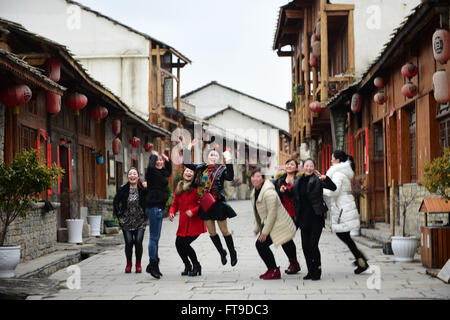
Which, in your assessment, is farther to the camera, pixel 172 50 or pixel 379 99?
pixel 172 50

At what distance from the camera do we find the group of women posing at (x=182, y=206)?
942cm

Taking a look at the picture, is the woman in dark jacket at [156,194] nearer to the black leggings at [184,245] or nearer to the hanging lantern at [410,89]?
the black leggings at [184,245]

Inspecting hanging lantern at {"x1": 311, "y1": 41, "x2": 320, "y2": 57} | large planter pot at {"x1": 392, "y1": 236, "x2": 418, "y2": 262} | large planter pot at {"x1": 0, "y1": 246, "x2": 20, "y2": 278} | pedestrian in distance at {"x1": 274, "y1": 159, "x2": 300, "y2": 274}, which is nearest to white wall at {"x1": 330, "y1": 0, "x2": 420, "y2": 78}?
hanging lantern at {"x1": 311, "y1": 41, "x2": 320, "y2": 57}

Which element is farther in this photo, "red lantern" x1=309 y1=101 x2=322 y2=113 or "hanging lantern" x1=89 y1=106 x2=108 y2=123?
"red lantern" x1=309 y1=101 x2=322 y2=113

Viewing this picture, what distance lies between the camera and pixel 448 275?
8188mm

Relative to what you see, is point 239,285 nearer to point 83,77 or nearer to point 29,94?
point 29,94

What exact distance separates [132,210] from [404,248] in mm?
4440

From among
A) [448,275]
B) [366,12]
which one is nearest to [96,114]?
[366,12]

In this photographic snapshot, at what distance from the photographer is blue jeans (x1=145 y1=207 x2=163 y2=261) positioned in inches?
368

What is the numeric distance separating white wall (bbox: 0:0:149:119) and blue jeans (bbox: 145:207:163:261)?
1960 centimetres

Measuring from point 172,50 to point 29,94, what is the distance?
19.4 meters

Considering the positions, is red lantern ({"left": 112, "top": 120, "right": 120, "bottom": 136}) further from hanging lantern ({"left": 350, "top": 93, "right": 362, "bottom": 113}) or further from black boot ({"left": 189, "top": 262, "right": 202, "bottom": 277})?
black boot ({"left": 189, "top": 262, "right": 202, "bottom": 277})

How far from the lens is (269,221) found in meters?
8.79

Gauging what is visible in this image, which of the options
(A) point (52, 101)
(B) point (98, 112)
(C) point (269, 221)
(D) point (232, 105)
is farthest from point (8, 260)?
(D) point (232, 105)
